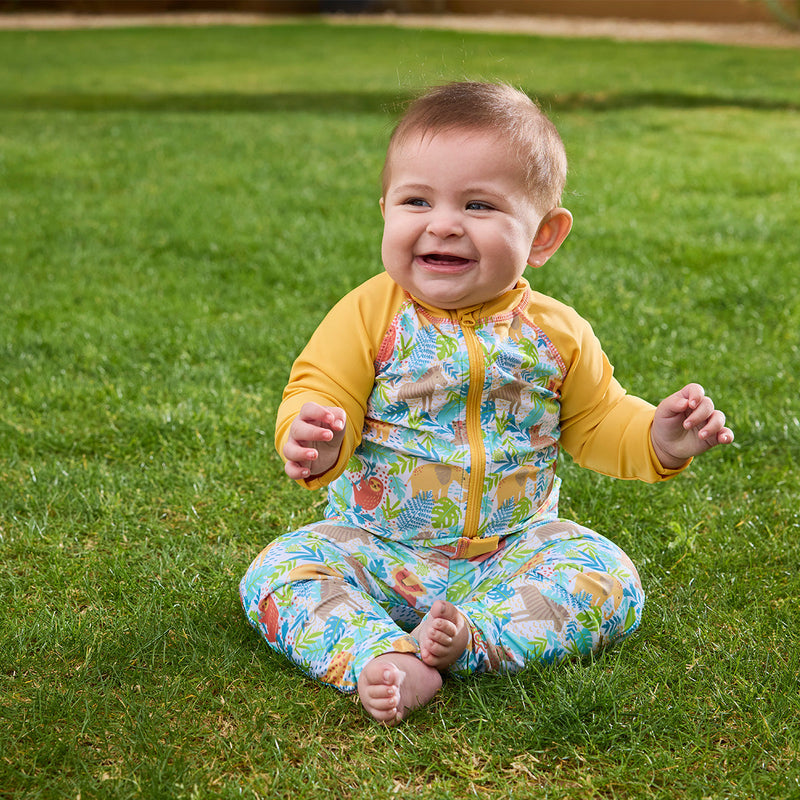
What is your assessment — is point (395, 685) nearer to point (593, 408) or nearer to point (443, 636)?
point (443, 636)

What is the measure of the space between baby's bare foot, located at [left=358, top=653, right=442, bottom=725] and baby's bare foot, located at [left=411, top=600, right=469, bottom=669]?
0.03 m

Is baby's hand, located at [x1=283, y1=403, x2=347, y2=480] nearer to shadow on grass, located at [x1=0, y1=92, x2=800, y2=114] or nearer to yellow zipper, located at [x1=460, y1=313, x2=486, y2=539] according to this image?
yellow zipper, located at [x1=460, y1=313, x2=486, y2=539]

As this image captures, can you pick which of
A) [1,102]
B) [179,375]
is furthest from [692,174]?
[1,102]

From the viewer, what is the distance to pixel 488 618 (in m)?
2.10

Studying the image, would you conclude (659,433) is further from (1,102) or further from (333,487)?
(1,102)

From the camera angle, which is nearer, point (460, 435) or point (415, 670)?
point (415, 670)

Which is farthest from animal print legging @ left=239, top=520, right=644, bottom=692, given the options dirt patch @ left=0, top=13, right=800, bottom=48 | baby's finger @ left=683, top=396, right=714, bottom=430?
dirt patch @ left=0, top=13, right=800, bottom=48

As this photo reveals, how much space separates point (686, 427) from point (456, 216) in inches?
25.2

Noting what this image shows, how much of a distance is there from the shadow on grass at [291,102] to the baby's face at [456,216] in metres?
8.28

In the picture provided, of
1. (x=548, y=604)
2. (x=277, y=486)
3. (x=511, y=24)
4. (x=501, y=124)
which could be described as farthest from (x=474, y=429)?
(x=511, y=24)

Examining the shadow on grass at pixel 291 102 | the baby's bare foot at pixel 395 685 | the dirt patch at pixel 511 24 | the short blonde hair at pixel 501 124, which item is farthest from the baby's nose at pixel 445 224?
the dirt patch at pixel 511 24

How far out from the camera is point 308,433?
189 centimetres

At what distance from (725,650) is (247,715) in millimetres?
1010

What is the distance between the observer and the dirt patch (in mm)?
18828
